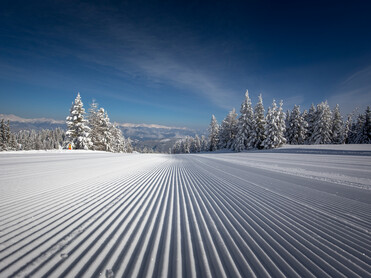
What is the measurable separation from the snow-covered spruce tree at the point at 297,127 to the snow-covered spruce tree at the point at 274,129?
11.6 meters

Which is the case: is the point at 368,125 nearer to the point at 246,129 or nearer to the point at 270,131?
the point at 270,131

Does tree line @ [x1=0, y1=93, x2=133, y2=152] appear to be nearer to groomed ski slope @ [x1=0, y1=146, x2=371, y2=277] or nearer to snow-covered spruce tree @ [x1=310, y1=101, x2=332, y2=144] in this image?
A: groomed ski slope @ [x1=0, y1=146, x2=371, y2=277]

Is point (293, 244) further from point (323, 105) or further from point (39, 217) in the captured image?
point (323, 105)

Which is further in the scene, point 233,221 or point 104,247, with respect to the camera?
point 233,221

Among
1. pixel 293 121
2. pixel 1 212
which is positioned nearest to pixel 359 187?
pixel 1 212

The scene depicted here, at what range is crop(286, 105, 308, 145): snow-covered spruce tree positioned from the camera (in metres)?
35.5

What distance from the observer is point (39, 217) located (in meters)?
2.52

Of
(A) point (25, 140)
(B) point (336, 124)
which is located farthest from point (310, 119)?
(A) point (25, 140)

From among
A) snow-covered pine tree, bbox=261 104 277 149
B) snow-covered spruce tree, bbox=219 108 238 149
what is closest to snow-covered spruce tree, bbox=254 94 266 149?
snow-covered pine tree, bbox=261 104 277 149

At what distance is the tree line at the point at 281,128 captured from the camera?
27.0 meters

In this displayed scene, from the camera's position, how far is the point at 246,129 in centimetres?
3028

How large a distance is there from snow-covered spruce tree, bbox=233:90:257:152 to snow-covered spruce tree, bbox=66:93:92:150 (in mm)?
26797

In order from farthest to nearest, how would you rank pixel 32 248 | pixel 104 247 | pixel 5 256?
pixel 104 247
pixel 32 248
pixel 5 256

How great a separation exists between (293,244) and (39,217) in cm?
397
